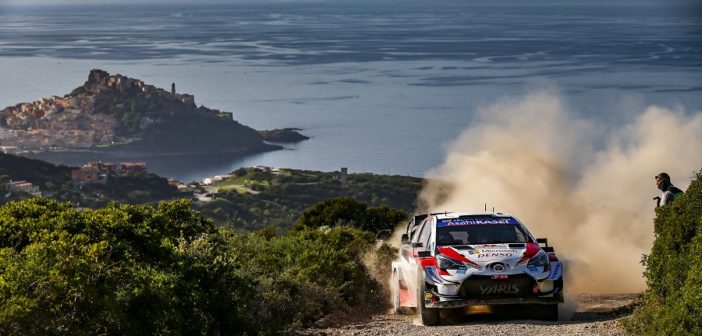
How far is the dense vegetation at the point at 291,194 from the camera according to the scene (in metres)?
75.3

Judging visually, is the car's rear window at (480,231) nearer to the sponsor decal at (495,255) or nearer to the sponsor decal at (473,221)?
the sponsor decal at (473,221)

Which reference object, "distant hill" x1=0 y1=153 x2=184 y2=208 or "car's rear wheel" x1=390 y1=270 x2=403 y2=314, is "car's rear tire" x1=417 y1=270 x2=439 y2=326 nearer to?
"car's rear wheel" x1=390 y1=270 x2=403 y2=314

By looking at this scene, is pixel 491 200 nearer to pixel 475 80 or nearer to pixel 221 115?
pixel 221 115

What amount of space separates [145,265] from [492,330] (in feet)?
11.0

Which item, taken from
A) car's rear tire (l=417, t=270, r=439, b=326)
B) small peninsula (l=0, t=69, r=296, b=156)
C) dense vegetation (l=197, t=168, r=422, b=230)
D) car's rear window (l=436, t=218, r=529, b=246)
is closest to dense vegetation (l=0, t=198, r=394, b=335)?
car's rear tire (l=417, t=270, r=439, b=326)

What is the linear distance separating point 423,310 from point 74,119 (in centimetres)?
13881

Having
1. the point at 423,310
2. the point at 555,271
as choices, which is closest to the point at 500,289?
the point at 555,271

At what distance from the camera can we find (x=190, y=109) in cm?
14988

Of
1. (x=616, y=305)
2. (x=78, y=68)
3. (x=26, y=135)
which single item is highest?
(x=78, y=68)

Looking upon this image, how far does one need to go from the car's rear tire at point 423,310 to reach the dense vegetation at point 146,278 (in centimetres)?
133

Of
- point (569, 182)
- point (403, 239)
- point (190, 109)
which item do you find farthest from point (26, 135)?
point (403, 239)

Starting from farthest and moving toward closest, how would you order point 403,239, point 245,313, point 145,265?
1. point 403,239
2. point 245,313
3. point 145,265

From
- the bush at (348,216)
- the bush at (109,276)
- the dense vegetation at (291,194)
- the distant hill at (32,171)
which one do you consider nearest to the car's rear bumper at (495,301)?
the bush at (109,276)

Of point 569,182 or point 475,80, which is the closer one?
point 569,182
